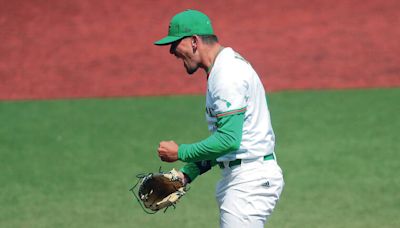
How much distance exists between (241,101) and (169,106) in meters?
7.30

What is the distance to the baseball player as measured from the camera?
200 inches

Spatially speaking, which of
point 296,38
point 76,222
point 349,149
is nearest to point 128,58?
point 296,38

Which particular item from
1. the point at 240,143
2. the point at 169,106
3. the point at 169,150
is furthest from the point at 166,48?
the point at 240,143

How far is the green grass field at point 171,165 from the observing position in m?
8.12

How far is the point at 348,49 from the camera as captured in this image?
14703 mm

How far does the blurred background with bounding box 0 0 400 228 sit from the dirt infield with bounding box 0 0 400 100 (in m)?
0.03

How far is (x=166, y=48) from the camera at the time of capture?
1513 centimetres

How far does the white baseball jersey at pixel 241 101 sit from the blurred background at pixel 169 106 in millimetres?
2731

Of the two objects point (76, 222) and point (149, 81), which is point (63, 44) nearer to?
point (149, 81)

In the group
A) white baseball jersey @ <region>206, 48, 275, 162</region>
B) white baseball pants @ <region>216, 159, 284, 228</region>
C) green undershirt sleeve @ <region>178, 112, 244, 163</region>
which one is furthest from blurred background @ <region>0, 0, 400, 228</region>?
green undershirt sleeve @ <region>178, 112, 244, 163</region>

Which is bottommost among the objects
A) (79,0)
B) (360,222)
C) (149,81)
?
(360,222)

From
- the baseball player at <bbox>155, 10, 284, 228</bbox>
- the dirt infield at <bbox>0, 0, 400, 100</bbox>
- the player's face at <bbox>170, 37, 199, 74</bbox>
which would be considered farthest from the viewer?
the dirt infield at <bbox>0, 0, 400, 100</bbox>

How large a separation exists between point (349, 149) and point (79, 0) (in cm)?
901

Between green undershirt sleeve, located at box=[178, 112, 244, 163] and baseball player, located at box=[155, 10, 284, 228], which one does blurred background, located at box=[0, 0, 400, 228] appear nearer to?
baseball player, located at box=[155, 10, 284, 228]
